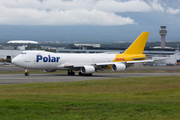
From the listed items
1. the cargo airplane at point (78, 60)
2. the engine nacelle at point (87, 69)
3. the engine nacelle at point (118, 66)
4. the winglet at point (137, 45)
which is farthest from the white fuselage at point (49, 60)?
the winglet at point (137, 45)

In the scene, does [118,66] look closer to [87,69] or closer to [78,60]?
[87,69]

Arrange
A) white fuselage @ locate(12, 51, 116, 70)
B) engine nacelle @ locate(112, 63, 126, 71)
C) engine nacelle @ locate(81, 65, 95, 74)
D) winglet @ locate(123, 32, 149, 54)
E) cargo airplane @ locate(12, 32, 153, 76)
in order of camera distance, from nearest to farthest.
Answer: white fuselage @ locate(12, 51, 116, 70) → cargo airplane @ locate(12, 32, 153, 76) → engine nacelle @ locate(81, 65, 95, 74) → engine nacelle @ locate(112, 63, 126, 71) → winglet @ locate(123, 32, 149, 54)

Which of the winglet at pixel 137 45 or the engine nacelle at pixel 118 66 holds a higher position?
the winglet at pixel 137 45

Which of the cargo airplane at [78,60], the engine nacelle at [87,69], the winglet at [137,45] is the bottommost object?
the engine nacelle at [87,69]

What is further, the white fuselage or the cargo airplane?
the cargo airplane

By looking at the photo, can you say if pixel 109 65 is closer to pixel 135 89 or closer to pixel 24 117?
pixel 135 89

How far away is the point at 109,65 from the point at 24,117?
114ft

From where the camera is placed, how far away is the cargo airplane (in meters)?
Answer: 41.8

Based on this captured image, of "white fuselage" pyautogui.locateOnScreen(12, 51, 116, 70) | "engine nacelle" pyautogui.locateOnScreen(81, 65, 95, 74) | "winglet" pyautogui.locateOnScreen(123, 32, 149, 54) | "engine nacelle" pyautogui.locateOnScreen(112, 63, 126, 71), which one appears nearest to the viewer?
"white fuselage" pyautogui.locateOnScreen(12, 51, 116, 70)

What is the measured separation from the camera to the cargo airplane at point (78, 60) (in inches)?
1647

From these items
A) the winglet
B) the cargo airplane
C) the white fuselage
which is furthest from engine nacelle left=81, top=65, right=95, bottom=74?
the winglet

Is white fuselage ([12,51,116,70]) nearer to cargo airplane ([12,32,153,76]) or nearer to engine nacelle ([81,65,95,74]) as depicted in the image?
cargo airplane ([12,32,153,76])

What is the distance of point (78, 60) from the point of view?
152 ft

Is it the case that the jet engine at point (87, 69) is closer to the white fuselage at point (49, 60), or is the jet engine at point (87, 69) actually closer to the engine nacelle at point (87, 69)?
the engine nacelle at point (87, 69)
